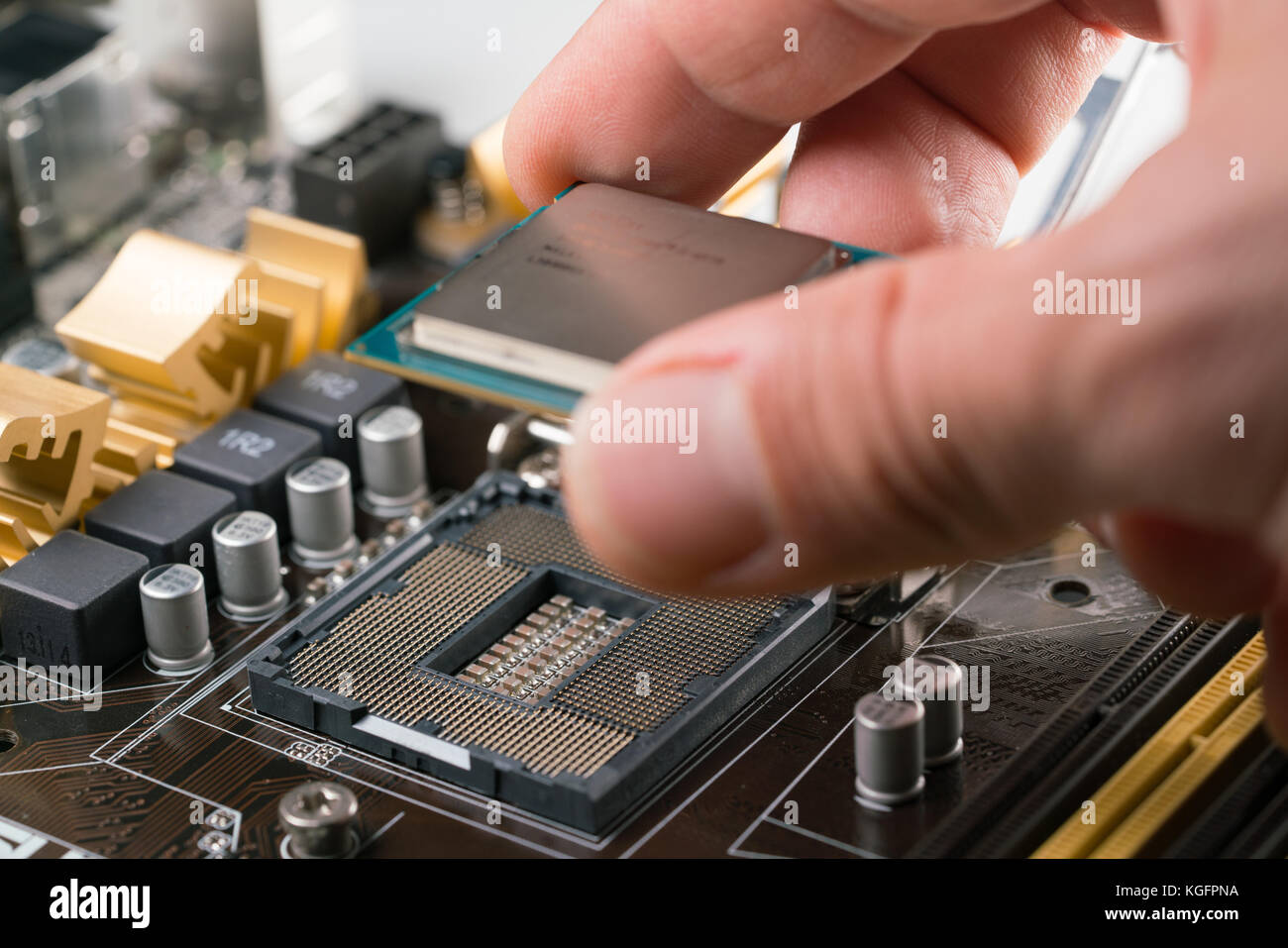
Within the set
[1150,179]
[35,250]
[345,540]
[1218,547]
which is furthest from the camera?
[35,250]

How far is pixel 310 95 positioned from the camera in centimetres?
507

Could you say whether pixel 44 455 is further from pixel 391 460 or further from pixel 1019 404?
pixel 1019 404

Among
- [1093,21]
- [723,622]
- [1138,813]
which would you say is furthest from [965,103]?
[1138,813]

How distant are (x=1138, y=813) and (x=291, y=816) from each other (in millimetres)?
1357

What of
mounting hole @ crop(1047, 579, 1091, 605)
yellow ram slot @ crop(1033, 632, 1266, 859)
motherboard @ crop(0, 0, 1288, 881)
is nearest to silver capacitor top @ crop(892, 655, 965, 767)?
motherboard @ crop(0, 0, 1288, 881)

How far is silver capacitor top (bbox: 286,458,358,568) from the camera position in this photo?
358cm

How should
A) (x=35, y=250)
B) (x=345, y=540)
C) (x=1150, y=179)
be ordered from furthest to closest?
(x=35, y=250)
(x=345, y=540)
(x=1150, y=179)

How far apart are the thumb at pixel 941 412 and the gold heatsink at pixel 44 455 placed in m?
1.53

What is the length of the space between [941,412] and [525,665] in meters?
1.46

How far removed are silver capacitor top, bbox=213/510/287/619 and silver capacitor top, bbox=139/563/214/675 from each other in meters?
0.10

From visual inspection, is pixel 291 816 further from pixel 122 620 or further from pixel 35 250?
pixel 35 250

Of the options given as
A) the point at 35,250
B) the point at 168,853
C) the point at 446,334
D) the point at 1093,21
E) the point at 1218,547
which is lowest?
the point at 168,853

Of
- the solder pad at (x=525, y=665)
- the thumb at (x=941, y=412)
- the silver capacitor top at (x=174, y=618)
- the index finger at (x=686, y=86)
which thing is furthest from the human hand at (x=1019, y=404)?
the silver capacitor top at (x=174, y=618)

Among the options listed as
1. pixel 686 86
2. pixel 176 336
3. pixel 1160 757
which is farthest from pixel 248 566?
pixel 1160 757
